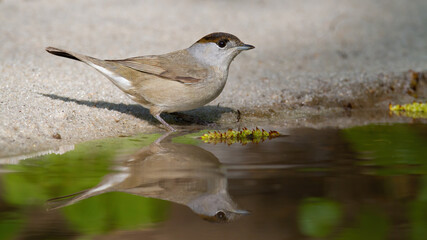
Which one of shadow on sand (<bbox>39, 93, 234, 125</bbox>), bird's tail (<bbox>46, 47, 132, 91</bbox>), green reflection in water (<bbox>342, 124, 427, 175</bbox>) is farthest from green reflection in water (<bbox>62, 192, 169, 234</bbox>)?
shadow on sand (<bbox>39, 93, 234, 125</bbox>)

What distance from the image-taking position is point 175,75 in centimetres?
596

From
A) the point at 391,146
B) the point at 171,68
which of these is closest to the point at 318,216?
the point at 391,146

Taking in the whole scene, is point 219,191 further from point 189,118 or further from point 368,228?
point 189,118

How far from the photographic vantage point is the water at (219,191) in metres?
3.35

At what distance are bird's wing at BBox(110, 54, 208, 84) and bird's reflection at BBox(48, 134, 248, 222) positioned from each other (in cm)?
93

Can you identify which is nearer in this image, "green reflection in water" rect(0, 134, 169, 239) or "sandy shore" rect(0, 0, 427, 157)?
"green reflection in water" rect(0, 134, 169, 239)

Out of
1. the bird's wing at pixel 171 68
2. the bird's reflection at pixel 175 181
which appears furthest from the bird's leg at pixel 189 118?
the bird's reflection at pixel 175 181

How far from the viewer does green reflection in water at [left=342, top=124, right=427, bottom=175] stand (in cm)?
464

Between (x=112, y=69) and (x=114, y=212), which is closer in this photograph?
(x=114, y=212)

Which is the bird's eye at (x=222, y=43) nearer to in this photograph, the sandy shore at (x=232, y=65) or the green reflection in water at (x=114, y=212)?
the sandy shore at (x=232, y=65)

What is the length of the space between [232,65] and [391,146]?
3.65 m

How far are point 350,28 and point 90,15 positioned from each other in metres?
4.53

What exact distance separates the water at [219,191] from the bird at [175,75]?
538 millimetres

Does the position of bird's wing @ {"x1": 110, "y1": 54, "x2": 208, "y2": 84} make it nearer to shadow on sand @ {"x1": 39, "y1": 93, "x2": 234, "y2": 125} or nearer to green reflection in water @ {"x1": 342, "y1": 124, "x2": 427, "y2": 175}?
shadow on sand @ {"x1": 39, "y1": 93, "x2": 234, "y2": 125}
